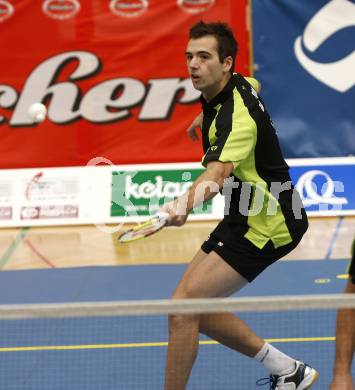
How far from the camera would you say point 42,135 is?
10727mm

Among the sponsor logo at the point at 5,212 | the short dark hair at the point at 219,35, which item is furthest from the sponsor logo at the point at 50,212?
the short dark hair at the point at 219,35

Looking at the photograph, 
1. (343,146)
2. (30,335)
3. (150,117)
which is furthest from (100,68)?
(30,335)

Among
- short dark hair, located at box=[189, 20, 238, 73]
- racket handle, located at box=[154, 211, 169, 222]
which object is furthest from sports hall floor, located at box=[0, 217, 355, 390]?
short dark hair, located at box=[189, 20, 238, 73]

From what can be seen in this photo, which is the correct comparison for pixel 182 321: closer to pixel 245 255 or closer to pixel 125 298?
pixel 245 255

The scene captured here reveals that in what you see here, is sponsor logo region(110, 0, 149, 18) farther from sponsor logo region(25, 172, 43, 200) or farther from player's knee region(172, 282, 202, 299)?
player's knee region(172, 282, 202, 299)

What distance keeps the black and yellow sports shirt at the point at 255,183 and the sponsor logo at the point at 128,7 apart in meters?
5.78

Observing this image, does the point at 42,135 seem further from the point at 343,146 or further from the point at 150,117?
the point at 343,146

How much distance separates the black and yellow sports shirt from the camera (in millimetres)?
4824

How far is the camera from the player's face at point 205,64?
482 cm

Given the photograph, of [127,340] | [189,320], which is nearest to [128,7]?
[127,340]

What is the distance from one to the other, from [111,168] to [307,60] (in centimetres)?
263

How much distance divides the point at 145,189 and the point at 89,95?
1330 mm

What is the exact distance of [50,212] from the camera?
10.2 metres

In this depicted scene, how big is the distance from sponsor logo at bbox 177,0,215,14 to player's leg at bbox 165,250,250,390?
6.22 meters
